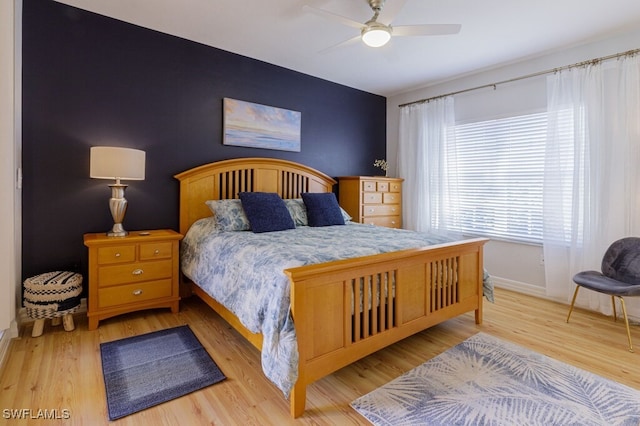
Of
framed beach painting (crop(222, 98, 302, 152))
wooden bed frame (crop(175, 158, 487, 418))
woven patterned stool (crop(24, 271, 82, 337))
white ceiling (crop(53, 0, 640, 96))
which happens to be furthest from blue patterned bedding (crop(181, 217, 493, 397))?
white ceiling (crop(53, 0, 640, 96))

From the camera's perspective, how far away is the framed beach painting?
11.8 ft

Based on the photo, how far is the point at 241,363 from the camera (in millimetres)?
2104

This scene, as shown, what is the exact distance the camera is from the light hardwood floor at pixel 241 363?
1634 mm

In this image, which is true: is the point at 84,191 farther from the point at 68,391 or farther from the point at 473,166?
the point at 473,166

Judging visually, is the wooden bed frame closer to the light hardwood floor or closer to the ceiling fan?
the light hardwood floor

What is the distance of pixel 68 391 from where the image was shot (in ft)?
5.83

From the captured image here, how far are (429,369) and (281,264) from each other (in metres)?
1.17

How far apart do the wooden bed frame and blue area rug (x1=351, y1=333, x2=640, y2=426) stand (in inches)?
10.7

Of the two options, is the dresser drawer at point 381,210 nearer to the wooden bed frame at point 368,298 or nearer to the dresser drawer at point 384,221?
the dresser drawer at point 384,221

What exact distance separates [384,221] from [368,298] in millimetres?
2668

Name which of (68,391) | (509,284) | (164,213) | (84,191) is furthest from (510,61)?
(68,391)

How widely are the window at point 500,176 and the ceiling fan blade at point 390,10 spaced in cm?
226

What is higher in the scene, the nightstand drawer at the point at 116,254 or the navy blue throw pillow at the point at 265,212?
the navy blue throw pillow at the point at 265,212

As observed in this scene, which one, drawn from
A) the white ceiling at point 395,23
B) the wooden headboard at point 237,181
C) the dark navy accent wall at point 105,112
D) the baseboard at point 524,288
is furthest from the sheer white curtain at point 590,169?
the dark navy accent wall at point 105,112
